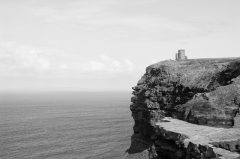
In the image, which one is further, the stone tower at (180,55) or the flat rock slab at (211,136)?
the stone tower at (180,55)

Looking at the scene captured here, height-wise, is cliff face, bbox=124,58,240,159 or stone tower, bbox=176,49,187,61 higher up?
stone tower, bbox=176,49,187,61

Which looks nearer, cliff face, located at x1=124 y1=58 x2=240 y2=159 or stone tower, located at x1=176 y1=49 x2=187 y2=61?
cliff face, located at x1=124 y1=58 x2=240 y2=159

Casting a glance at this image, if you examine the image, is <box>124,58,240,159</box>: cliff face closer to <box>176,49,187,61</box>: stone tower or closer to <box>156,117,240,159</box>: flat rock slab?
<box>156,117,240,159</box>: flat rock slab

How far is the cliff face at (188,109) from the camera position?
2612 cm

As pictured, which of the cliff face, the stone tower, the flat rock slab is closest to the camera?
the flat rock slab

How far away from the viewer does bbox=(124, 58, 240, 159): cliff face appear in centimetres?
2612

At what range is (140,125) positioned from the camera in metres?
59.8

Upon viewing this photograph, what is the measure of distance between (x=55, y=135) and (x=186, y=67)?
7136 cm

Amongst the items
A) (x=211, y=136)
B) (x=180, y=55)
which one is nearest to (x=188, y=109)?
(x=211, y=136)

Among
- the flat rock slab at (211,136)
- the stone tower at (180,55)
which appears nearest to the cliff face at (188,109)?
the flat rock slab at (211,136)

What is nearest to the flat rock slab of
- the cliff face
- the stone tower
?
the cliff face

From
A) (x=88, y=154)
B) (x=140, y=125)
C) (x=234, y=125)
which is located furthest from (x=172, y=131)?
(x=88, y=154)

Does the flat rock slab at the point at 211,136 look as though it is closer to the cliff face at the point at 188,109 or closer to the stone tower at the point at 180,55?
the cliff face at the point at 188,109

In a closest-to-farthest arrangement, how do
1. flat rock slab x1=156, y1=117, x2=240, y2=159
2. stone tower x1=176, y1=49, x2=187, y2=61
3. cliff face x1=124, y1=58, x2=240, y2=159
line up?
flat rock slab x1=156, y1=117, x2=240, y2=159 → cliff face x1=124, y1=58, x2=240, y2=159 → stone tower x1=176, y1=49, x2=187, y2=61
